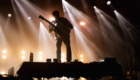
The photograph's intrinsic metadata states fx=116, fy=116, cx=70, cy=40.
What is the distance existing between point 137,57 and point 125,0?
3.99m

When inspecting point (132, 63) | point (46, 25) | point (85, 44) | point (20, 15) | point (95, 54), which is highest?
point (20, 15)

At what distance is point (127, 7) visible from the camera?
8055 mm

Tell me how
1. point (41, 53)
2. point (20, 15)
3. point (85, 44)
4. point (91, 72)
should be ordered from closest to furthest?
point (91, 72), point (20, 15), point (41, 53), point (85, 44)

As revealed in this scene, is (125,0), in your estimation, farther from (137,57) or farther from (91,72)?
(91,72)

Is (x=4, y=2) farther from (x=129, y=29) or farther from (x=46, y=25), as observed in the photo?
(x=129, y=29)

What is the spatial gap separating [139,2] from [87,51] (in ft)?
20.5

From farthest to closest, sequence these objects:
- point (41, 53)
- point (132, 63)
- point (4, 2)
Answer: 1. point (41, 53)
2. point (4, 2)
3. point (132, 63)

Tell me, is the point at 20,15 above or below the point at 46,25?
above

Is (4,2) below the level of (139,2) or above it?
above

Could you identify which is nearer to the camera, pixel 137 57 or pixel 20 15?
pixel 137 57

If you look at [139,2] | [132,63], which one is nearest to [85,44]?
[132,63]

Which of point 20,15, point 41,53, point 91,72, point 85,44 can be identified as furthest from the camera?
point 85,44

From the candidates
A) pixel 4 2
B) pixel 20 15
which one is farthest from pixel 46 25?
pixel 4 2

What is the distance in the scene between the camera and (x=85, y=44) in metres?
12.1
